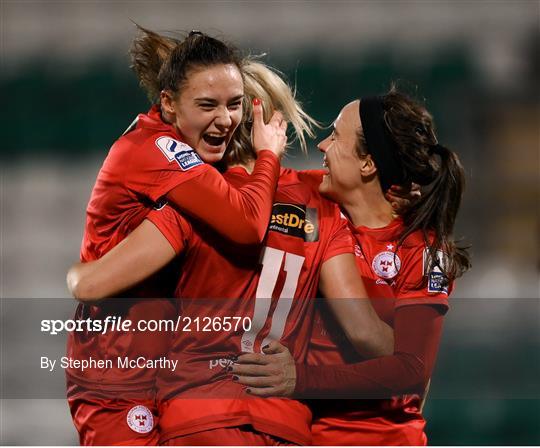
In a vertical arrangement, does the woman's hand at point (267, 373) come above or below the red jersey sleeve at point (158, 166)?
below

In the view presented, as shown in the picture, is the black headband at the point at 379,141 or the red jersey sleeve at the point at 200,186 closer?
the red jersey sleeve at the point at 200,186

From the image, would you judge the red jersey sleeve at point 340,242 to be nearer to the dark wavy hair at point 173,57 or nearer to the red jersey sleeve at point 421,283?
the red jersey sleeve at point 421,283

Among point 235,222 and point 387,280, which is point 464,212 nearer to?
point 387,280

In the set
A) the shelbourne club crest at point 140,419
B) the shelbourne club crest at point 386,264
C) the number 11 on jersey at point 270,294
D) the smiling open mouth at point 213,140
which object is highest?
the smiling open mouth at point 213,140

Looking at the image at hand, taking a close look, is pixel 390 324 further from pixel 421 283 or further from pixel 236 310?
pixel 236 310

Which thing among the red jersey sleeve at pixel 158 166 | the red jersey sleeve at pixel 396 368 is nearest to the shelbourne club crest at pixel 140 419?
the red jersey sleeve at pixel 396 368

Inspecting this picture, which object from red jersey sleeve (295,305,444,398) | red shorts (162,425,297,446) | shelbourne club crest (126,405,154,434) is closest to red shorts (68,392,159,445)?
shelbourne club crest (126,405,154,434)

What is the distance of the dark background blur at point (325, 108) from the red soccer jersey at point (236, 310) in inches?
66.2

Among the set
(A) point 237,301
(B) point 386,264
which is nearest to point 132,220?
(A) point 237,301

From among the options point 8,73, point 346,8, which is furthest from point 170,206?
point 346,8

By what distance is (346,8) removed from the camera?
190 inches

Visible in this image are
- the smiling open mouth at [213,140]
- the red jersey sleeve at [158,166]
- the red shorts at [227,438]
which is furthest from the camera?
the smiling open mouth at [213,140]

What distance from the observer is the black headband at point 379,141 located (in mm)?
2143

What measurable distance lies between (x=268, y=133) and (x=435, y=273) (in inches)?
20.1
